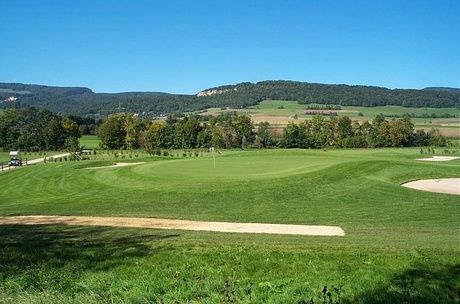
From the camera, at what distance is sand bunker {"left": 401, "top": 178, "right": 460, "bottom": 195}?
2622cm

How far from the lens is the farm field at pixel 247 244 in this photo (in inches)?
268

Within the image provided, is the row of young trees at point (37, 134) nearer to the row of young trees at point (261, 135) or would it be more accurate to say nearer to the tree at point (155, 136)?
the row of young trees at point (261, 135)

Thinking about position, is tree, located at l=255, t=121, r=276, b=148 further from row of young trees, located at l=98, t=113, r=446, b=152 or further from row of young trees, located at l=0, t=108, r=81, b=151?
row of young trees, located at l=0, t=108, r=81, b=151

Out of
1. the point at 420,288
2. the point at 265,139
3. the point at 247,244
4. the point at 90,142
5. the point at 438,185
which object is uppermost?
the point at 420,288

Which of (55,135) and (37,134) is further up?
(37,134)

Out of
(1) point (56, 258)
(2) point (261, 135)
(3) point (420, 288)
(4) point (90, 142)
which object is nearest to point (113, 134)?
(4) point (90, 142)

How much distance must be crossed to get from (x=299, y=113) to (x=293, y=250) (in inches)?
5445

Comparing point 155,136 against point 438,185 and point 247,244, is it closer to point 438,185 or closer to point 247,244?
point 438,185

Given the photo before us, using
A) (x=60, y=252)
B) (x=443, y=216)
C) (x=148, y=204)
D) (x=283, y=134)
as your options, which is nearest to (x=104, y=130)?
(x=283, y=134)

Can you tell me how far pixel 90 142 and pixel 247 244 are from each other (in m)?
114

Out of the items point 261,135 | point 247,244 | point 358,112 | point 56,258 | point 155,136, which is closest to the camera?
point 56,258

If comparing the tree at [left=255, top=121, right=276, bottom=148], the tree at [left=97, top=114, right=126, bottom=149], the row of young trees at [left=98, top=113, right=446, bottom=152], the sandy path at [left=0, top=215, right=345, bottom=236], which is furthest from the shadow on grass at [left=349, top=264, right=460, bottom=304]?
the tree at [left=97, top=114, right=126, bottom=149]

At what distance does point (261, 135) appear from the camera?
101375mm

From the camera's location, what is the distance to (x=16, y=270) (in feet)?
25.7
